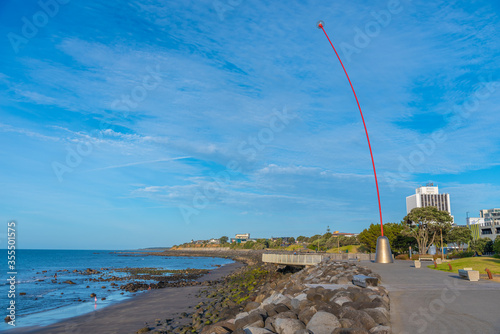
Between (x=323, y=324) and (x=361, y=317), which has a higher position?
(x=361, y=317)

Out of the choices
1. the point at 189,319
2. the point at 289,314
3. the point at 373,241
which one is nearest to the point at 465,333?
the point at 289,314

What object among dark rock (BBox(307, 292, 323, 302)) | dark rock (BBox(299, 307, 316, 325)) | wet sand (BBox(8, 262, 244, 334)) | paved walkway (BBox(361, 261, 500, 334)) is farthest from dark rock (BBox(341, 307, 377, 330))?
wet sand (BBox(8, 262, 244, 334))

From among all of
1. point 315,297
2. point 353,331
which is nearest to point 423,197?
point 315,297

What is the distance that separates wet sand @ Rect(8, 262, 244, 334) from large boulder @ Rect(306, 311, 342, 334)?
42.4ft

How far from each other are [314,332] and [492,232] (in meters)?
120

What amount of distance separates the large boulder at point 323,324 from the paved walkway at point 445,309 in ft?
4.03

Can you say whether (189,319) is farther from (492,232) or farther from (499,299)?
(492,232)

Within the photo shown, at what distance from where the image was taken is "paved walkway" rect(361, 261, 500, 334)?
284 inches

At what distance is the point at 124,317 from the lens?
71.0 feet

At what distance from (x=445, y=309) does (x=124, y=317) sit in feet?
62.1

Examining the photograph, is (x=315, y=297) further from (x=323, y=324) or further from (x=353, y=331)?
(x=353, y=331)

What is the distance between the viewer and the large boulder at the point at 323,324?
7599 millimetres

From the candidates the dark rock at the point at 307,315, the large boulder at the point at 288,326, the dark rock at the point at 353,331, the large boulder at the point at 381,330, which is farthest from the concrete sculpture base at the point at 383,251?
the dark rock at the point at 353,331

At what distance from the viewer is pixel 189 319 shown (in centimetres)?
1975
